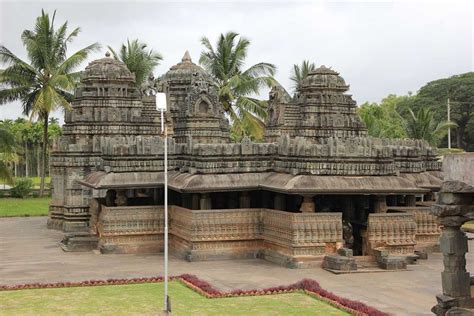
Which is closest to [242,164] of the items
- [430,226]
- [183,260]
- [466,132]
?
[183,260]

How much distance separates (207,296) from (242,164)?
21.3 ft

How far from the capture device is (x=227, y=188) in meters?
19.2

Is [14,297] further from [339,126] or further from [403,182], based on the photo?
[339,126]

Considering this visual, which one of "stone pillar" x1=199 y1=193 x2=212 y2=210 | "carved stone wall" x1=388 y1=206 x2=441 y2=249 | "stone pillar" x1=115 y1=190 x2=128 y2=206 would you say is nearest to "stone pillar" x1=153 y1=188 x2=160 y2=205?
"stone pillar" x1=115 y1=190 x2=128 y2=206

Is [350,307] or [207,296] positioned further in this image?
[207,296]

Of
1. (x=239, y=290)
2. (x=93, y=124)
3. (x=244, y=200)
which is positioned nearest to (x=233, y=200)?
(x=244, y=200)

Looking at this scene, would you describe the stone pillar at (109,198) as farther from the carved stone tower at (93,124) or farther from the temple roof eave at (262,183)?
the carved stone tower at (93,124)

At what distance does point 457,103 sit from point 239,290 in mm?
62136

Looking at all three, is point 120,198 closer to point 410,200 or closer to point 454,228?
point 410,200

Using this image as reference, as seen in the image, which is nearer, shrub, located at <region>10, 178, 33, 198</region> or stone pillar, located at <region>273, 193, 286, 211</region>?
stone pillar, located at <region>273, 193, 286, 211</region>

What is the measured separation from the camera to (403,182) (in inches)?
728

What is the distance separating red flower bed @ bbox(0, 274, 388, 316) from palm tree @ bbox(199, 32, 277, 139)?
84.9 ft

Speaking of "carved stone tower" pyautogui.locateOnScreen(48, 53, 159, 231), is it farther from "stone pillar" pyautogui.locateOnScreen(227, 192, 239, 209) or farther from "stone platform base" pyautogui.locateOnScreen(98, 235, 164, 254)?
"stone pillar" pyautogui.locateOnScreen(227, 192, 239, 209)

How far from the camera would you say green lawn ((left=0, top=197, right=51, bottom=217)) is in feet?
112
